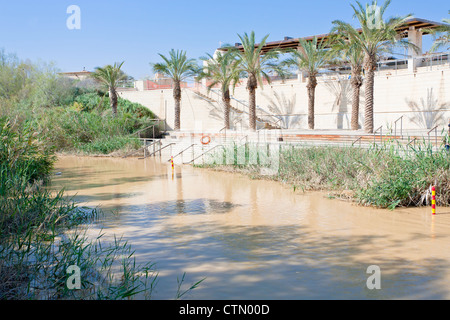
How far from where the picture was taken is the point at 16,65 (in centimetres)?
3809

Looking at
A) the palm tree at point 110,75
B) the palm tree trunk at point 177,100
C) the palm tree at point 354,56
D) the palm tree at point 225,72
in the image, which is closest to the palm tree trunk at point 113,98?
the palm tree at point 110,75

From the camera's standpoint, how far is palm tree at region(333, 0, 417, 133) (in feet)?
69.2

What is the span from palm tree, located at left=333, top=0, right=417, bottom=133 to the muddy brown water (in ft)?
34.8

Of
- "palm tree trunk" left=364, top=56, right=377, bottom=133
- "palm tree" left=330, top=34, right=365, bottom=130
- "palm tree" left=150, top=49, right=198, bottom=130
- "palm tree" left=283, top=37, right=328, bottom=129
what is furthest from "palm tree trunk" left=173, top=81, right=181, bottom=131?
"palm tree trunk" left=364, top=56, right=377, bottom=133

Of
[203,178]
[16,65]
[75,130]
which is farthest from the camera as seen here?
[16,65]

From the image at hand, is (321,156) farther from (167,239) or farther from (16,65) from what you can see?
(16,65)

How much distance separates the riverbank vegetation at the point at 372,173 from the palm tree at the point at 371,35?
8.25m

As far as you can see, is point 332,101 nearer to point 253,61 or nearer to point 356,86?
point 356,86

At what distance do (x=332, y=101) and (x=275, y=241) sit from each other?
24.1 metres

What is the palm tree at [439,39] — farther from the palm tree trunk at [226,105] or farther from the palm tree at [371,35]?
the palm tree trunk at [226,105]

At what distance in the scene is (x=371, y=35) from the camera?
21.5 metres
